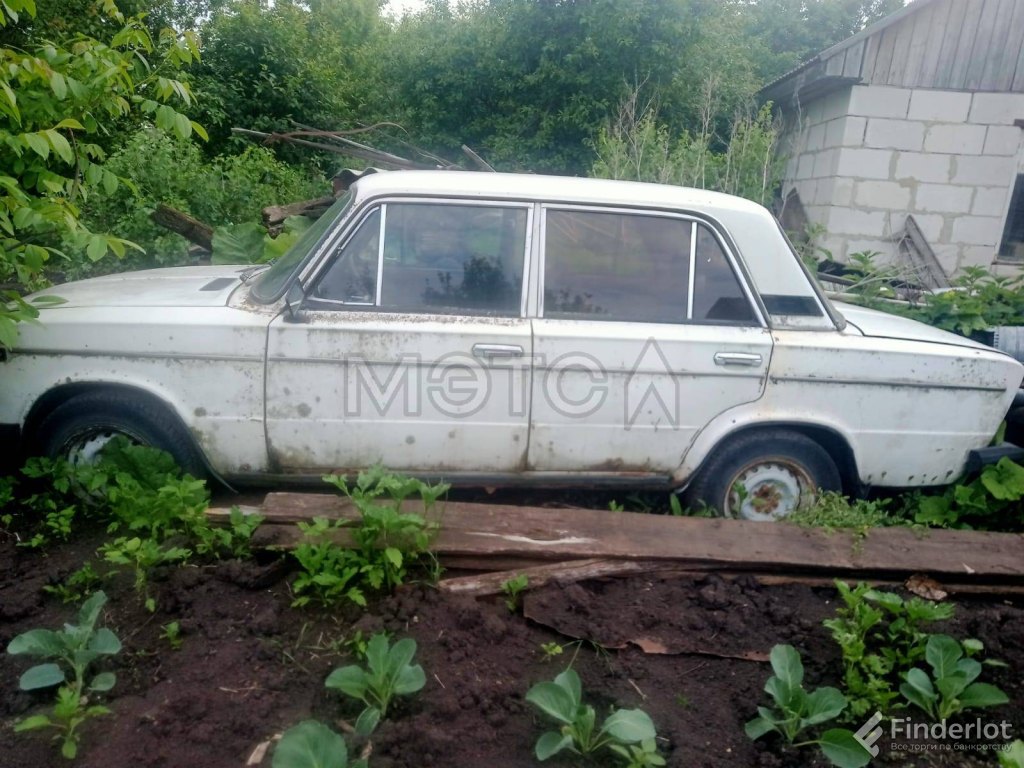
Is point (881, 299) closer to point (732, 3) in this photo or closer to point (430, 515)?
point (430, 515)

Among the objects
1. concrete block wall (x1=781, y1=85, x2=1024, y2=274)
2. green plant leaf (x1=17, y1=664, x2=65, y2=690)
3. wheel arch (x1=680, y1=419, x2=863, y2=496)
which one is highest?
concrete block wall (x1=781, y1=85, x2=1024, y2=274)

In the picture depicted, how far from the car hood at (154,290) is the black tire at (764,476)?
8.46 feet

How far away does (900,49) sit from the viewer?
9.22 m

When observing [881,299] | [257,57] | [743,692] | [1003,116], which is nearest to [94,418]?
[743,692]

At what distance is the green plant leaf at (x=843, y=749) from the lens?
88.1 inches

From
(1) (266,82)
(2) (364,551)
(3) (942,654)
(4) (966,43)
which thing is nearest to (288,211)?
(2) (364,551)

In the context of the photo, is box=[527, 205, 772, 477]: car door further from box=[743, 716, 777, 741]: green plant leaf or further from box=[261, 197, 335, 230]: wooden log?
box=[261, 197, 335, 230]: wooden log

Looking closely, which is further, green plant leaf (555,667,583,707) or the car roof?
the car roof

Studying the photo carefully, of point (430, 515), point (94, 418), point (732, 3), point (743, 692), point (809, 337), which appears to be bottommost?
point (743, 692)

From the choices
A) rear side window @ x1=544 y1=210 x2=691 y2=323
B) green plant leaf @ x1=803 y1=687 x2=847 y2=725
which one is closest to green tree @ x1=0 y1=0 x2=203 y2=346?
rear side window @ x1=544 y1=210 x2=691 y2=323

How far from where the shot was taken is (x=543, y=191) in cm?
371

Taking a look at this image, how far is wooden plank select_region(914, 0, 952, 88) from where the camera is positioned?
920 centimetres

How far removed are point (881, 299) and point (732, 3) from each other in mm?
15256

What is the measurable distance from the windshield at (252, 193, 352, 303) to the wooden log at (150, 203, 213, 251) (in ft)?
8.93
